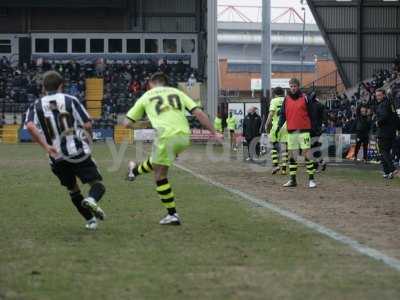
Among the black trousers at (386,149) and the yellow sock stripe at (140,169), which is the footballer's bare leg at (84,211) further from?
the black trousers at (386,149)

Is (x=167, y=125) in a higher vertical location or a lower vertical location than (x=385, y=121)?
higher

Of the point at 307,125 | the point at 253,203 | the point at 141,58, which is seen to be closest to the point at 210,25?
the point at 141,58

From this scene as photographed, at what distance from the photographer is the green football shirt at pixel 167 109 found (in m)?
10.0

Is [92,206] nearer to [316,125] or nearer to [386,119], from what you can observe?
[316,125]

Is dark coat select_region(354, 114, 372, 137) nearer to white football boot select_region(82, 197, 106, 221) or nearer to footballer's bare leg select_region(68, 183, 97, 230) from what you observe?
footballer's bare leg select_region(68, 183, 97, 230)

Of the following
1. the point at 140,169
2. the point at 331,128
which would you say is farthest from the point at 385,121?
the point at 331,128

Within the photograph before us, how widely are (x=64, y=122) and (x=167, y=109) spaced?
128 centimetres

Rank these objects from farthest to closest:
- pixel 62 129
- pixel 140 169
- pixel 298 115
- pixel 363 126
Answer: pixel 363 126 < pixel 298 115 < pixel 140 169 < pixel 62 129

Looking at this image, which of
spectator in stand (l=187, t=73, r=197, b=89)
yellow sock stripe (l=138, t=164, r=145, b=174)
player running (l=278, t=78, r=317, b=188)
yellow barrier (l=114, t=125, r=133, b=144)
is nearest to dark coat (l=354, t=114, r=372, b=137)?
player running (l=278, t=78, r=317, b=188)

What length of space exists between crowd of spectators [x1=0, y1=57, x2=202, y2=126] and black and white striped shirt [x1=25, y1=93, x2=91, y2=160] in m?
40.4

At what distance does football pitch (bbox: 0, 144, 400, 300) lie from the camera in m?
6.16

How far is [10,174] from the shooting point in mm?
19391

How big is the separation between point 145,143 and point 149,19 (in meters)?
18.8

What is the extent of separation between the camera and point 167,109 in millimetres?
10047
